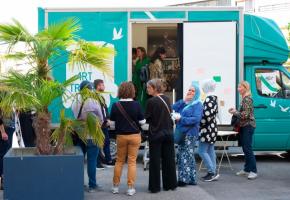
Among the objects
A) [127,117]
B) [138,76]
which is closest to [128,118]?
[127,117]

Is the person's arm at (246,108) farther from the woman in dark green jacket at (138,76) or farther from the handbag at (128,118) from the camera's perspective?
the woman in dark green jacket at (138,76)

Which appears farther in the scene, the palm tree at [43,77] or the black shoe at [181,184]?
the black shoe at [181,184]

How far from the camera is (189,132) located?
9141mm

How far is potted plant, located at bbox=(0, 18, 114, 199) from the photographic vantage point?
706 cm

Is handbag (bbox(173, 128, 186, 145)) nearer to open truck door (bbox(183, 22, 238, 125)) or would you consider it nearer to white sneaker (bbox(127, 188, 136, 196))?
white sneaker (bbox(127, 188, 136, 196))

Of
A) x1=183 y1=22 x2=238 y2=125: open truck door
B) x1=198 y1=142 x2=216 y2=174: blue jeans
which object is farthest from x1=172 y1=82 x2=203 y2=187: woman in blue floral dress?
x1=183 y1=22 x2=238 y2=125: open truck door

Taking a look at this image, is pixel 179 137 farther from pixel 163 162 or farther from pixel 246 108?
pixel 246 108

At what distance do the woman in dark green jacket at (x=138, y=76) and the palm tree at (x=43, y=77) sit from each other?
438 cm

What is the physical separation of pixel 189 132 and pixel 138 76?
3.33 meters

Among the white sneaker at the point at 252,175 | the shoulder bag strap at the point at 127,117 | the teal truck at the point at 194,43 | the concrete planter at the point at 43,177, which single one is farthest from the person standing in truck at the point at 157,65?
the concrete planter at the point at 43,177

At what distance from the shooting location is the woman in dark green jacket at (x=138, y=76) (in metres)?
12.0

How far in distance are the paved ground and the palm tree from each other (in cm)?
131

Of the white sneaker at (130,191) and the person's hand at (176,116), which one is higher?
the person's hand at (176,116)

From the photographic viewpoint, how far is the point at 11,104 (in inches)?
277
